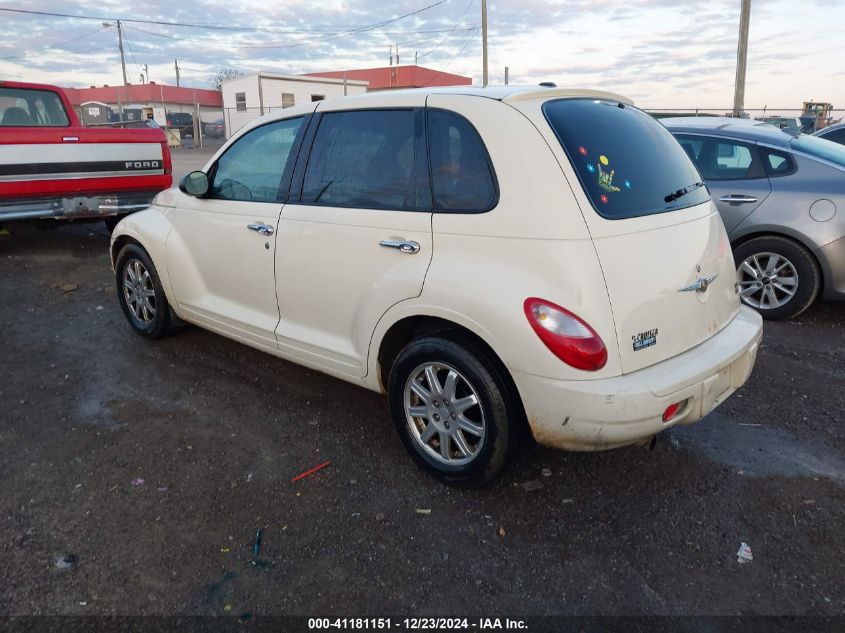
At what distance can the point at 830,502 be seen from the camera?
306cm

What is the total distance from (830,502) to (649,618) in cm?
132

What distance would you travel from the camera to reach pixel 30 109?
8070 millimetres

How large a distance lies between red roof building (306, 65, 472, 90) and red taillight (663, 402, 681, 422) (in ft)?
147

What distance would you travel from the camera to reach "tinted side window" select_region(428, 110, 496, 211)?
2.90 m

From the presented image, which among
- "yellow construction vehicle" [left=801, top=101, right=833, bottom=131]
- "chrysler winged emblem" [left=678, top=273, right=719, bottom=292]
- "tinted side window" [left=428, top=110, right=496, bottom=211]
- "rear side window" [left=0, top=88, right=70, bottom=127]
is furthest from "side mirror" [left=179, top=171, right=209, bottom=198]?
"yellow construction vehicle" [left=801, top=101, right=833, bottom=131]

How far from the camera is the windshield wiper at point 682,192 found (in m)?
3.16

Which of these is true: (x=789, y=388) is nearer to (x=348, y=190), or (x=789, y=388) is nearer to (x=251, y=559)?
(x=348, y=190)

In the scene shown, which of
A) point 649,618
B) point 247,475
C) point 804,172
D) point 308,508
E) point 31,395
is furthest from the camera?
point 804,172

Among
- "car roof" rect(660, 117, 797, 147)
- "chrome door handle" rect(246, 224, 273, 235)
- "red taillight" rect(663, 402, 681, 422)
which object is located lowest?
"red taillight" rect(663, 402, 681, 422)

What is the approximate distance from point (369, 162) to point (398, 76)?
1819 inches

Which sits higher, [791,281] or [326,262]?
[326,262]

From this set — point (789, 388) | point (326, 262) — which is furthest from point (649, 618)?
point (789, 388)

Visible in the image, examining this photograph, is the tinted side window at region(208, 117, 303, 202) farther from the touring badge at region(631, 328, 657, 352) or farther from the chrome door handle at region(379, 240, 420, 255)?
the touring badge at region(631, 328, 657, 352)

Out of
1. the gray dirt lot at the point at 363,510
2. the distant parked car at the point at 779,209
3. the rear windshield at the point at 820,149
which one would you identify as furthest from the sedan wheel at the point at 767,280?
the gray dirt lot at the point at 363,510
